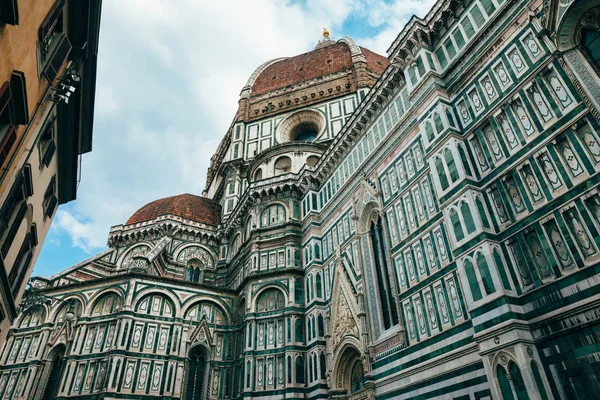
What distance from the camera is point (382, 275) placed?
54.3ft

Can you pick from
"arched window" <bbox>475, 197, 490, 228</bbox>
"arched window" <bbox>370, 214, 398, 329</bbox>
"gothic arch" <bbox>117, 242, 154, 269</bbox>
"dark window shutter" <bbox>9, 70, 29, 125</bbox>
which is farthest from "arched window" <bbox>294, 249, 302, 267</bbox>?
"dark window shutter" <bbox>9, 70, 29, 125</bbox>

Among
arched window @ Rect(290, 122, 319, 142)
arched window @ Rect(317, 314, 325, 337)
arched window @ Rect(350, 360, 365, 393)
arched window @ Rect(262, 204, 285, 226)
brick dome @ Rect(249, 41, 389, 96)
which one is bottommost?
arched window @ Rect(350, 360, 365, 393)

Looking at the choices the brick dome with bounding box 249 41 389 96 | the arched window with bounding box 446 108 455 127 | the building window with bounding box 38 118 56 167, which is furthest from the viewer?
Answer: the brick dome with bounding box 249 41 389 96

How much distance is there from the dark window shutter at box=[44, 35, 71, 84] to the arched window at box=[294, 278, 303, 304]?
1470cm

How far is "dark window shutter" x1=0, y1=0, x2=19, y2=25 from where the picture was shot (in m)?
7.30

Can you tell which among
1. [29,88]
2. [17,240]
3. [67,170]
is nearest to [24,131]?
[29,88]

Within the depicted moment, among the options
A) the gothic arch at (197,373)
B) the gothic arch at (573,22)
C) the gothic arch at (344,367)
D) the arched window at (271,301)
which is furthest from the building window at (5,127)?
the gothic arch at (197,373)

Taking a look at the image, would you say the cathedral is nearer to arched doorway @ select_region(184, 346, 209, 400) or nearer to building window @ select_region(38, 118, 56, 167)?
arched doorway @ select_region(184, 346, 209, 400)

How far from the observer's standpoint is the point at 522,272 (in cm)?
1061

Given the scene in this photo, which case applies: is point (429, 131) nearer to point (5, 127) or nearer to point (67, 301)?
point (5, 127)

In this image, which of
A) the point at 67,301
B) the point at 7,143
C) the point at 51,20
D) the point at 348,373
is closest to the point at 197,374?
the point at 67,301

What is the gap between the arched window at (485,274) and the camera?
417 inches

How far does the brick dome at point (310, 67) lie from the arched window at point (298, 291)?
73.0 feet

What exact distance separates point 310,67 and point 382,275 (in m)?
29.3
